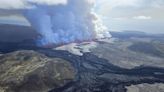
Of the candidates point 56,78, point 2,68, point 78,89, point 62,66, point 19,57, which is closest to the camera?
point 78,89

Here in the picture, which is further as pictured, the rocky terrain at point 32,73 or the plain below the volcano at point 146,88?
the plain below the volcano at point 146,88

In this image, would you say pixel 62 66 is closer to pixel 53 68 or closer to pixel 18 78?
pixel 53 68

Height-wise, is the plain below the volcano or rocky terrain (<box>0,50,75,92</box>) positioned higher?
rocky terrain (<box>0,50,75,92</box>)

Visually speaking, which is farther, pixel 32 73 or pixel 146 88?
pixel 32 73

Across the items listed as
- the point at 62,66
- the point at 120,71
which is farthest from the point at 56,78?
the point at 120,71

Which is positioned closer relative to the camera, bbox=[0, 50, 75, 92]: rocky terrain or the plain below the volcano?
bbox=[0, 50, 75, 92]: rocky terrain

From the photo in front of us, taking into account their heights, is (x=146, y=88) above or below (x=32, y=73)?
below

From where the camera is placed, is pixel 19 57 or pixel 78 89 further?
pixel 19 57

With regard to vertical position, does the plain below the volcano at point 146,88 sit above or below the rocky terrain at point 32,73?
below
